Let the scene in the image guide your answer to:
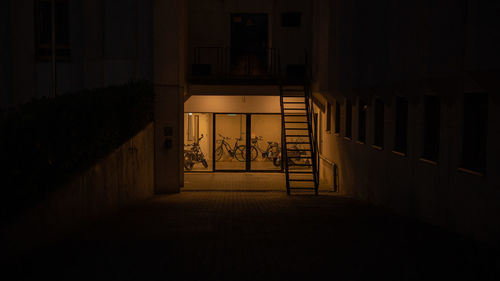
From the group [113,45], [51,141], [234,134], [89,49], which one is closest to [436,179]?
[51,141]

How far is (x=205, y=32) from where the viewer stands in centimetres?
1920

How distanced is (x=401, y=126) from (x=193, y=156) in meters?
12.1

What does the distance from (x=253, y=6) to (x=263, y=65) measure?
2.53 meters

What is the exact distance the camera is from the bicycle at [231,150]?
68.0 feet

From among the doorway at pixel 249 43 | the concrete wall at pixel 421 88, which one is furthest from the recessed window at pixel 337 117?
the doorway at pixel 249 43

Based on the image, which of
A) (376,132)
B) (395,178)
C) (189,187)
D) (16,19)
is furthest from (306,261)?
(16,19)

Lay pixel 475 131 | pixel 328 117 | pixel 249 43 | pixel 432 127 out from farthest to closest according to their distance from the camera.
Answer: pixel 249 43 < pixel 328 117 < pixel 432 127 < pixel 475 131

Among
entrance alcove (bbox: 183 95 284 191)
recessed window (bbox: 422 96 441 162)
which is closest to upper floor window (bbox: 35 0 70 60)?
entrance alcove (bbox: 183 95 284 191)

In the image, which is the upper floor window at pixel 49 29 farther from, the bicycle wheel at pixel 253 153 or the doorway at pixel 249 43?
the bicycle wheel at pixel 253 153

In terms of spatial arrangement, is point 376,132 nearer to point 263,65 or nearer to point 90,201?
point 90,201

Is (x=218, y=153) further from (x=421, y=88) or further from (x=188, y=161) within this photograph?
(x=421, y=88)

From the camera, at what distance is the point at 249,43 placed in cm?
1994

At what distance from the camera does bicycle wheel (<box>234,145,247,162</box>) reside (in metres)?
20.8

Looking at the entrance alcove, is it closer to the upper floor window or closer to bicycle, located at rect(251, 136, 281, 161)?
bicycle, located at rect(251, 136, 281, 161)
